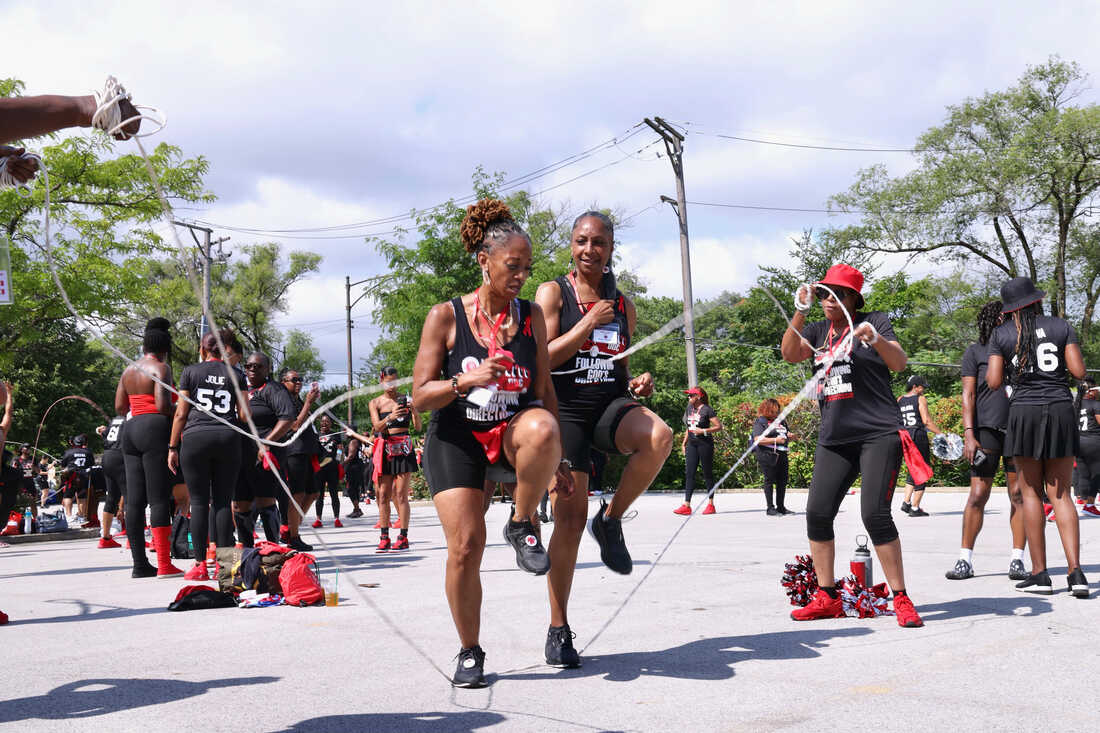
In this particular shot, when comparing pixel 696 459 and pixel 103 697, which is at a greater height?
pixel 696 459

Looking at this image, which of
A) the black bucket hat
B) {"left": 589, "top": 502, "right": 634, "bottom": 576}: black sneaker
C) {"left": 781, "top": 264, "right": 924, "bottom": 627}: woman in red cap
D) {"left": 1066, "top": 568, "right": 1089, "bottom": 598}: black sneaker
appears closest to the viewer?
{"left": 589, "top": 502, "right": 634, "bottom": 576}: black sneaker

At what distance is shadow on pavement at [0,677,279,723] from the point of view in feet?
11.7

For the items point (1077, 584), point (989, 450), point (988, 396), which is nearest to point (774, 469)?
point (988, 396)

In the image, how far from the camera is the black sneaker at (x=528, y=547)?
3.87 metres

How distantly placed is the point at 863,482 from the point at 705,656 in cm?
153

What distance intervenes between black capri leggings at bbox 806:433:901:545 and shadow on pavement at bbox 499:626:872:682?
0.63 meters

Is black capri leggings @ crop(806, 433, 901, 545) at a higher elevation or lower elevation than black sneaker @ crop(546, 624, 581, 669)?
higher

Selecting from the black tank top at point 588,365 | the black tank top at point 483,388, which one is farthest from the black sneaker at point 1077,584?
the black tank top at point 483,388

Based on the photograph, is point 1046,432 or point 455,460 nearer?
point 455,460

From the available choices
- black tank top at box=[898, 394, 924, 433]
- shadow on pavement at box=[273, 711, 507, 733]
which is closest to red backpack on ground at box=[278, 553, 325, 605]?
shadow on pavement at box=[273, 711, 507, 733]

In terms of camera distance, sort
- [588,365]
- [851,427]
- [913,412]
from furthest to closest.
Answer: [913,412] < [851,427] < [588,365]

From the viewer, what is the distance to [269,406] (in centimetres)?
909

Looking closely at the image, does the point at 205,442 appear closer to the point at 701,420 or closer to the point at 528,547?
the point at 528,547

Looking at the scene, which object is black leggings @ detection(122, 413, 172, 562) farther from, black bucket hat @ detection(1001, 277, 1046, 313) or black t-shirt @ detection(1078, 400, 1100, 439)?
black t-shirt @ detection(1078, 400, 1100, 439)
